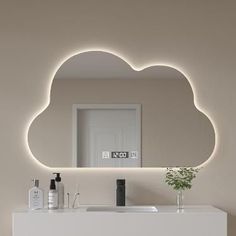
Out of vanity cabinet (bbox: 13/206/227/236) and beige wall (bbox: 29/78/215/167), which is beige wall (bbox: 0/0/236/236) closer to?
→ beige wall (bbox: 29/78/215/167)

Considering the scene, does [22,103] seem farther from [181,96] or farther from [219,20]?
[219,20]

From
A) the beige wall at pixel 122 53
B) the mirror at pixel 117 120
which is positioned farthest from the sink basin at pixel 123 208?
the mirror at pixel 117 120

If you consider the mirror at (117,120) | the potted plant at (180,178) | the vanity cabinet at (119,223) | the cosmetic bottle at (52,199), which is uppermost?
→ the mirror at (117,120)

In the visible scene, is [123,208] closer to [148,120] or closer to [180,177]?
[180,177]

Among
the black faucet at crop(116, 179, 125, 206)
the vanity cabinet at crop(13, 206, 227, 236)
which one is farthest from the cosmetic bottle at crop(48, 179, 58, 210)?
the black faucet at crop(116, 179, 125, 206)

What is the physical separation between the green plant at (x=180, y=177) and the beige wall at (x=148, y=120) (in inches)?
1.7

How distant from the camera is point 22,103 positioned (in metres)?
3.30

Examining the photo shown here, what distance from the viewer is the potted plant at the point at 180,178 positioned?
3.17 m

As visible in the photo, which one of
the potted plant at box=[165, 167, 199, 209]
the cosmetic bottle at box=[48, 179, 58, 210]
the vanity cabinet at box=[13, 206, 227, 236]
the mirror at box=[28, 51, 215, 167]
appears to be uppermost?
the mirror at box=[28, 51, 215, 167]

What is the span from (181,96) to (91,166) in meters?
0.70

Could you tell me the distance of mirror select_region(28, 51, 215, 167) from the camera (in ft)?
10.8

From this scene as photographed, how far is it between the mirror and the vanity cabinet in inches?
18.5

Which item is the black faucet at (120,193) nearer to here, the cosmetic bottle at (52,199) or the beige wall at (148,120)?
the beige wall at (148,120)

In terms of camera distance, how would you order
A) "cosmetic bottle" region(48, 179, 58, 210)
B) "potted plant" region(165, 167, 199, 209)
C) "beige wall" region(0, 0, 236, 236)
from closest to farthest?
"cosmetic bottle" region(48, 179, 58, 210), "potted plant" region(165, 167, 199, 209), "beige wall" region(0, 0, 236, 236)
